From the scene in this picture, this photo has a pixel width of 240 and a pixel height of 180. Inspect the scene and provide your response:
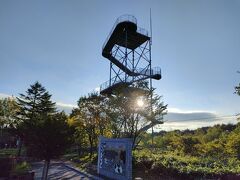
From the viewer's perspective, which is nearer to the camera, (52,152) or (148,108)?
(52,152)

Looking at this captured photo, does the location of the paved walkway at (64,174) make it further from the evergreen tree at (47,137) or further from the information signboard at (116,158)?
the evergreen tree at (47,137)

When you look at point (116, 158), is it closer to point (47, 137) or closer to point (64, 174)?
point (47, 137)

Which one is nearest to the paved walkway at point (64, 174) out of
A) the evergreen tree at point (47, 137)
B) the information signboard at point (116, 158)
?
the information signboard at point (116, 158)

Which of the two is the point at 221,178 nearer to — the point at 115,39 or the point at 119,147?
the point at 119,147

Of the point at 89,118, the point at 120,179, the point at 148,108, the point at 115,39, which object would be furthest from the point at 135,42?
the point at 120,179

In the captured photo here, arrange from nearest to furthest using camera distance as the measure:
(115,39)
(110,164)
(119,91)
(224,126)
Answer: (110,164), (119,91), (115,39), (224,126)

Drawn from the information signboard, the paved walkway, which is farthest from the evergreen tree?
the paved walkway

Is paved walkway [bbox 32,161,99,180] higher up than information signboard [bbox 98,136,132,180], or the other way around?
information signboard [bbox 98,136,132,180]

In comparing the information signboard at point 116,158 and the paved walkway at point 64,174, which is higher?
the information signboard at point 116,158

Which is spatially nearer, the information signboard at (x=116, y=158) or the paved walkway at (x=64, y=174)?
the information signboard at (x=116, y=158)

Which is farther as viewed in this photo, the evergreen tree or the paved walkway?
the paved walkway

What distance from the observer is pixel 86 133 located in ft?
124

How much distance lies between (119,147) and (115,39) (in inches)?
715

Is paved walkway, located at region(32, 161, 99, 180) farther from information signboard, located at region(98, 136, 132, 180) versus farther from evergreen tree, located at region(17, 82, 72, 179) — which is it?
evergreen tree, located at region(17, 82, 72, 179)
